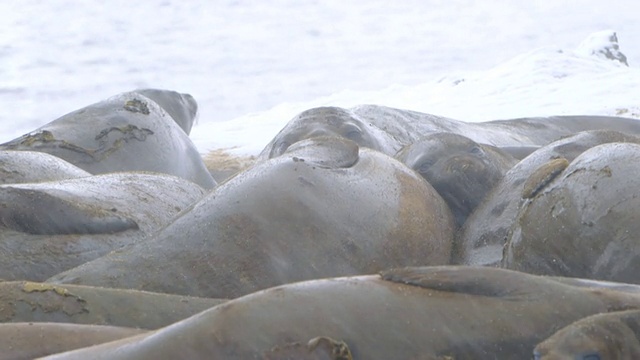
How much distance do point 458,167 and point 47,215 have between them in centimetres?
214

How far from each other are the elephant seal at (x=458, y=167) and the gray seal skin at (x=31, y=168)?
1690mm

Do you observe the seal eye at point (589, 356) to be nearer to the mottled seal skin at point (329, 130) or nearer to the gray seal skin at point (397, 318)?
the gray seal skin at point (397, 318)

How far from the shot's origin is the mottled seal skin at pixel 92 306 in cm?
344

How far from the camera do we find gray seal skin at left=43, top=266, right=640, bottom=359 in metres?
2.87

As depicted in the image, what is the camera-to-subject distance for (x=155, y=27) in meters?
28.5

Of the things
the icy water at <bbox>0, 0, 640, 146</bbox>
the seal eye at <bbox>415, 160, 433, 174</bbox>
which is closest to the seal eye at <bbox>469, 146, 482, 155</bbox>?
the seal eye at <bbox>415, 160, 433, 174</bbox>

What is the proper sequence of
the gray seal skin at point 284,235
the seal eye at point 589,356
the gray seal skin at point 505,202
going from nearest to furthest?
1. the seal eye at point 589,356
2. the gray seal skin at point 284,235
3. the gray seal skin at point 505,202

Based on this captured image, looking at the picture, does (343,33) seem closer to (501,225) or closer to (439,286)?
(501,225)

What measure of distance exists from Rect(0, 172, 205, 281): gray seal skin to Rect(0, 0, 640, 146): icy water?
37.8 feet

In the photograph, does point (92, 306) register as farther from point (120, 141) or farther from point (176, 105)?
point (176, 105)

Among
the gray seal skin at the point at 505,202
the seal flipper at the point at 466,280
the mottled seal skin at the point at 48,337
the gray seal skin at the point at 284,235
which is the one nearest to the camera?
the mottled seal skin at the point at 48,337

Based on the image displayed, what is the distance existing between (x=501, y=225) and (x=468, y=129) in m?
4.51

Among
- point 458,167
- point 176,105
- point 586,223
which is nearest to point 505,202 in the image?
point 458,167

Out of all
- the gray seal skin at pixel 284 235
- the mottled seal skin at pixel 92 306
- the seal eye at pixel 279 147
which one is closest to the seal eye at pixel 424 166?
the gray seal skin at pixel 284 235
